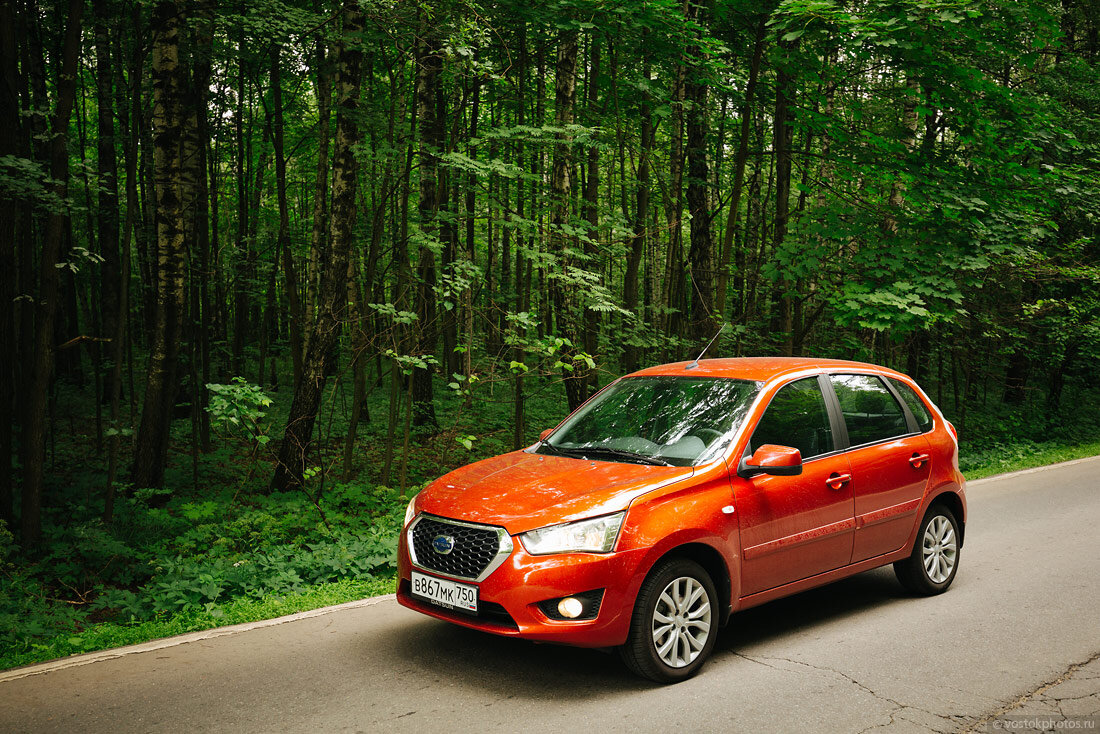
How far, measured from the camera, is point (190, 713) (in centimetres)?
409

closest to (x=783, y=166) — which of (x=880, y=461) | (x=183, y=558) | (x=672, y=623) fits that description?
(x=880, y=461)

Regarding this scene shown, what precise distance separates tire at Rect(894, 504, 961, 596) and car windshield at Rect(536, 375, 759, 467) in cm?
220

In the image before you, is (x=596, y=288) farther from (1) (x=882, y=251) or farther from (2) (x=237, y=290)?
(2) (x=237, y=290)

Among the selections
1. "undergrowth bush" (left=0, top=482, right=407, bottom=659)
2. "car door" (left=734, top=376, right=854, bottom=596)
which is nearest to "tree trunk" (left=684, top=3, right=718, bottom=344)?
"undergrowth bush" (left=0, top=482, right=407, bottom=659)

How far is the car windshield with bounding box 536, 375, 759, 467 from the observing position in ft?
16.5

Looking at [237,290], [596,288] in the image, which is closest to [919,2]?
[596,288]

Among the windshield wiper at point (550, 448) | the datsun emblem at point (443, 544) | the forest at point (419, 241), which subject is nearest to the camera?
the datsun emblem at point (443, 544)

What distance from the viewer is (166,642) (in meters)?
5.36

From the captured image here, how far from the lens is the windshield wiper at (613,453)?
489 cm

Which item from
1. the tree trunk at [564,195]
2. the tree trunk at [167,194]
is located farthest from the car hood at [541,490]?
the tree trunk at [167,194]

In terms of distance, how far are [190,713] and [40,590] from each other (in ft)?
18.3

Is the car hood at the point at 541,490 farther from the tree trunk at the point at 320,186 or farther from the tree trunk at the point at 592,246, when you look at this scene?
the tree trunk at the point at 320,186

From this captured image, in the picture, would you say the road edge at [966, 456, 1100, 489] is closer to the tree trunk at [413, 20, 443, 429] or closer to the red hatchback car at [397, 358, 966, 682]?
the red hatchback car at [397, 358, 966, 682]

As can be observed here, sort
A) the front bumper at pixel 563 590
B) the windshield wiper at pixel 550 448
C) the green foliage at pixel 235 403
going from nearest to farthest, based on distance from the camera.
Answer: the front bumper at pixel 563 590 → the windshield wiper at pixel 550 448 → the green foliage at pixel 235 403
